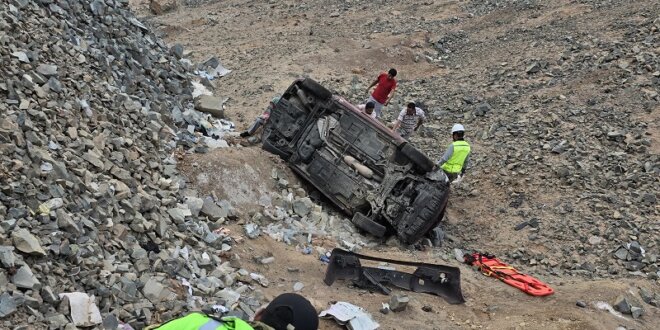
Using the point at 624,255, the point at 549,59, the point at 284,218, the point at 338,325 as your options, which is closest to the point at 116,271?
the point at 338,325

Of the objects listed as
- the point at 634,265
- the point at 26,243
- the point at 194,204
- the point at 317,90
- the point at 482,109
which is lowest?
the point at 634,265

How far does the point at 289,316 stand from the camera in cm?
299

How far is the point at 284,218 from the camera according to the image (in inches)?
322

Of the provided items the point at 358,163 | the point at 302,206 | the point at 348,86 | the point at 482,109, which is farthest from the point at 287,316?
the point at 348,86

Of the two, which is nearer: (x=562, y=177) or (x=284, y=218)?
(x=284, y=218)

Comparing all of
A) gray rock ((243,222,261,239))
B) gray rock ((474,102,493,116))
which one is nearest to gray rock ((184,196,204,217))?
gray rock ((243,222,261,239))

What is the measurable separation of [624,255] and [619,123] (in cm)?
368

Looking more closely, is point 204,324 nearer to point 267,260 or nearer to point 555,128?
point 267,260

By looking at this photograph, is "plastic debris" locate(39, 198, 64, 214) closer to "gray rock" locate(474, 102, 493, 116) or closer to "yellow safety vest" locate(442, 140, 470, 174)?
"yellow safety vest" locate(442, 140, 470, 174)

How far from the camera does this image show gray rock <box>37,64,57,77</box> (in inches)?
285

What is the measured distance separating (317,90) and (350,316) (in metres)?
4.17

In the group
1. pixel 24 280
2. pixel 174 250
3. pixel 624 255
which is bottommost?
pixel 624 255

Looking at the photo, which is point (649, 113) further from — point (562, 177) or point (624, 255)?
point (624, 255)

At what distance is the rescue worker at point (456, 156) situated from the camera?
9.13 m
